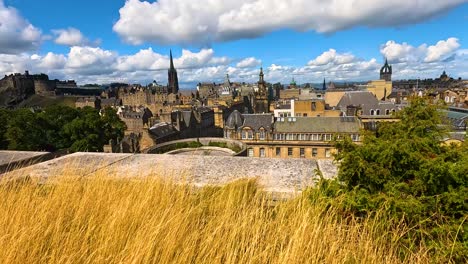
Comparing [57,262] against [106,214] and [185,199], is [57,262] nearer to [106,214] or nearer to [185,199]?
[106,214]

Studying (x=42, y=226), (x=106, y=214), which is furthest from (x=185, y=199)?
(x=42, y=226)

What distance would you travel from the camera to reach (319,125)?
40625 mm

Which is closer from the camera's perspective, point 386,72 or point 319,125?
point 319,125

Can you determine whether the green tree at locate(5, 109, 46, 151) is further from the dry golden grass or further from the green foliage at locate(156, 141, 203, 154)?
the dry golden grass

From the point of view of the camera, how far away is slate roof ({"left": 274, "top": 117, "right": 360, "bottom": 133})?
131 ft

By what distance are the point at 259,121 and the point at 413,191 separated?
40.5m

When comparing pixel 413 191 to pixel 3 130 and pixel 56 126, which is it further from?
pixel 3 130

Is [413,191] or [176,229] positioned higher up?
[413,191]

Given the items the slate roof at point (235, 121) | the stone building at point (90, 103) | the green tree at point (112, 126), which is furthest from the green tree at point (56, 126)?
the stone building at point (90, 103)

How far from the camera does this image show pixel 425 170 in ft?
9.21

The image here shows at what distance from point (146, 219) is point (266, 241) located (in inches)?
48.0

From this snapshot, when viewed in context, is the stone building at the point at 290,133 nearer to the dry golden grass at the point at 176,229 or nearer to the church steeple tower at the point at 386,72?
the dry golden grass at the point at 176,229

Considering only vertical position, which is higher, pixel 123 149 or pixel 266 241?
pixel 266 241

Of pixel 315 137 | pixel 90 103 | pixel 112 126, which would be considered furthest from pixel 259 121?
pixel 90 103
